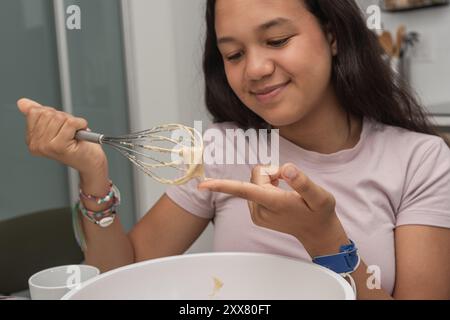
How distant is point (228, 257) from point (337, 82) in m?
0.44

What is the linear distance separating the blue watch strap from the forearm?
0.33m

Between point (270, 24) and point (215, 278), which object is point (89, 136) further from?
point (270, 24)

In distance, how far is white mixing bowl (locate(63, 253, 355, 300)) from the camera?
544 mm

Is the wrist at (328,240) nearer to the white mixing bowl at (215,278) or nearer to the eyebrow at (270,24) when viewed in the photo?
the white mixing bowl at (215,278)

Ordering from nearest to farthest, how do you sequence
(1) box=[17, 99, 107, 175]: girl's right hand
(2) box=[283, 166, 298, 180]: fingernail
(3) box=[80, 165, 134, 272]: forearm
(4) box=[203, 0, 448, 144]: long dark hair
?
(2) box=[283, 166, 298, 180]: fingernail, (1) box=[17, 99, 107, 175]: girl's right hand, (3) box=[80, 165, 134, 272]: forearm, (4) box=[203, 0, 448, 144]: long dark hair

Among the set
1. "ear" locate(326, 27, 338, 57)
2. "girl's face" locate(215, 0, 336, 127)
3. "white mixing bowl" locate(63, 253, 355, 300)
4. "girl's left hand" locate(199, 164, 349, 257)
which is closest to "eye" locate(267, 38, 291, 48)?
"girl's face" locate(215, 0, 336, 127)

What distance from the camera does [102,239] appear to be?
2.66 ft

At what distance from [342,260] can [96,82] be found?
129cm

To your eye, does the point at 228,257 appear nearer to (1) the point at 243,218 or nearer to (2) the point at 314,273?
(2) the point at 314,273

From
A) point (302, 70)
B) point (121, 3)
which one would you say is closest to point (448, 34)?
point (121, 3)

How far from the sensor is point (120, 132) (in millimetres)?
1800

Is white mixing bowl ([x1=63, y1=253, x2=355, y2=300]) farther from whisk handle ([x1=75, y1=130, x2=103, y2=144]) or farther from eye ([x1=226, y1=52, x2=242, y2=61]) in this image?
eye ([x1=226, y1=52, x2=242, y2=61])

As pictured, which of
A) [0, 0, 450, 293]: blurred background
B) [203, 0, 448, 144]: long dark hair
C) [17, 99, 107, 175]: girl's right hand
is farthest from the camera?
[0, 0, 450, 293]: blurred background

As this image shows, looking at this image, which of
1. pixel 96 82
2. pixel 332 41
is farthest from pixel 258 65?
pixel 96 82
